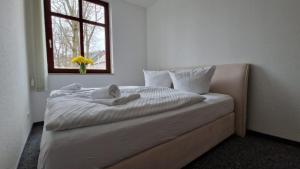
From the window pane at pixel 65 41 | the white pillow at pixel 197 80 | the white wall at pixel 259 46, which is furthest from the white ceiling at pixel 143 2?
the white pillow at pixel 197 80

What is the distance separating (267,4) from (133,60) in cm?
246

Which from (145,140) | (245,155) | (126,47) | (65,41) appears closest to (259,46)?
(245,155)

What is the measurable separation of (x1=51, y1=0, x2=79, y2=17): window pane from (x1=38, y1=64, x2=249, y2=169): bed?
2.55 metres

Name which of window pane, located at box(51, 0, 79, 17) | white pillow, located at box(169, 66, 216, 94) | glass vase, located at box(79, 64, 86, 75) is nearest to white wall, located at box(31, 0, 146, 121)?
glass vase, located at box(79, 64, 86, 75)

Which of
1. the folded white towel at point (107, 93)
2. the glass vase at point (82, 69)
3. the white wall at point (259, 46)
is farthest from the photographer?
the glass vase at point (82, 69)

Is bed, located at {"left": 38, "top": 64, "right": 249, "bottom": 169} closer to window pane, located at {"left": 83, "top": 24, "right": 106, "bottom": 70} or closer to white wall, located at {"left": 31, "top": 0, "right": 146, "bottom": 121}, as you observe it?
white wall, located at {"left": 31, "top": 0, "right": 146, "bottom": 121}

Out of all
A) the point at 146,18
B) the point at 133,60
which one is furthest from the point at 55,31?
the point at 146,18

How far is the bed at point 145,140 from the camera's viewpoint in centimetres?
67

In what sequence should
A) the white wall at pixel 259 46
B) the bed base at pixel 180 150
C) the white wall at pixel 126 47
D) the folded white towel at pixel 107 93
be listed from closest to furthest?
the bed base at pixel 180 150 < the folded white towel at pixel 107 93 < the white wall at pixel 259 46 < the white wall at pixel 126 47

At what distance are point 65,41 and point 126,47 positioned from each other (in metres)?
1.18

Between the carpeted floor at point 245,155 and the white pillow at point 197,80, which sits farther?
the white pillow at point 197,80

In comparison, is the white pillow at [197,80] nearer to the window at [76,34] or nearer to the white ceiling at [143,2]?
the window at [76,34]

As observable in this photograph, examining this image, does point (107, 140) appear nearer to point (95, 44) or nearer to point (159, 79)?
point (159, 79)

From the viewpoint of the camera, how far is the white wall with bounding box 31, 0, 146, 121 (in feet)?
9.66
